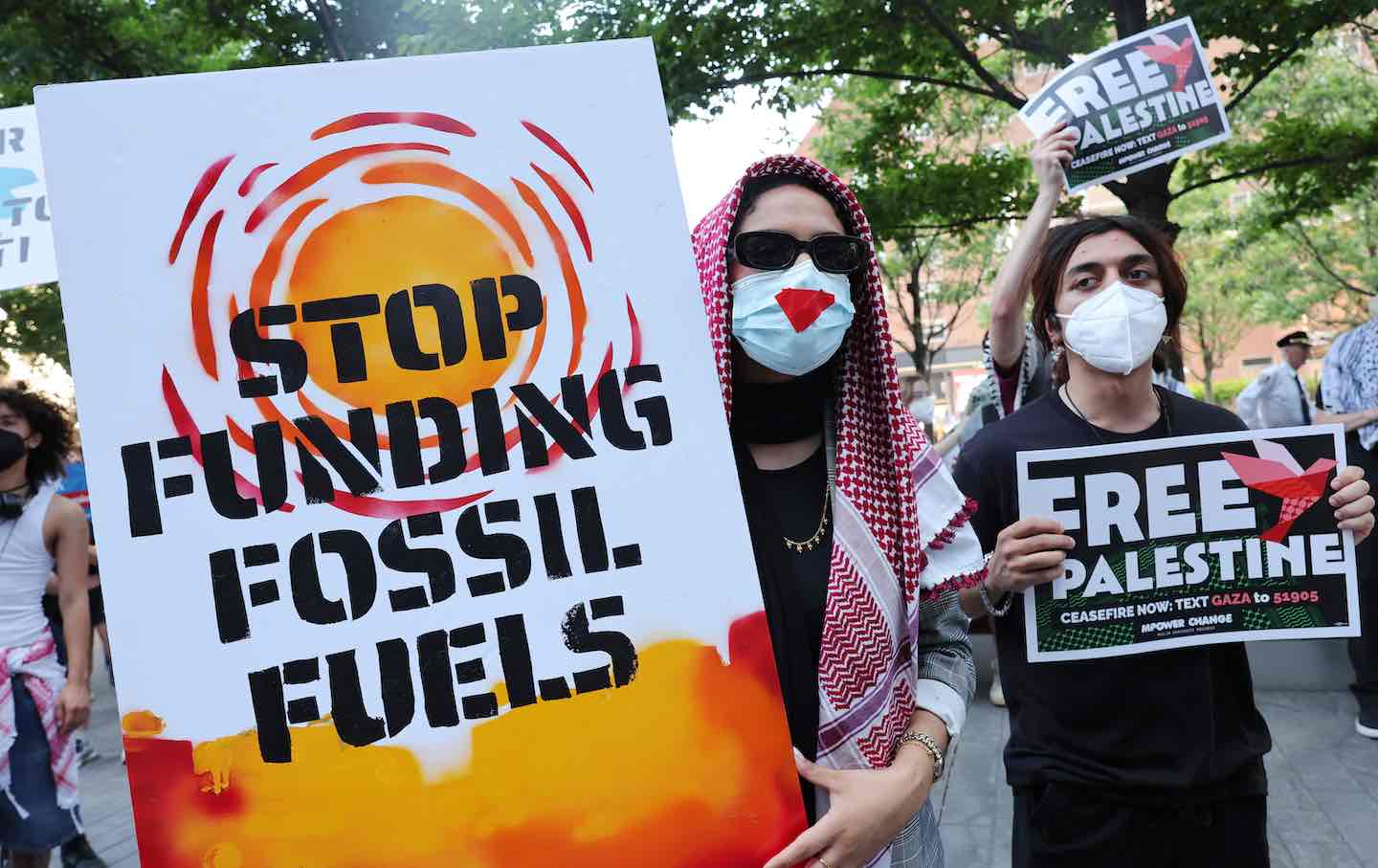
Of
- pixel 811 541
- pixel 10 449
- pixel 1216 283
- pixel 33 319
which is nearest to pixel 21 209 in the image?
pixel 10 449

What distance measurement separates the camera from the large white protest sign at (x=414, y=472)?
3.81ft

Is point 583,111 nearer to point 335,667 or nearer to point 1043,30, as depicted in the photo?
point 335,667

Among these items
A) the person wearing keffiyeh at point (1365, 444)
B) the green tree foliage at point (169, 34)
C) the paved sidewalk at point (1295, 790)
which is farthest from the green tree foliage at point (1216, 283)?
the green tree foliage at point (169, 34)

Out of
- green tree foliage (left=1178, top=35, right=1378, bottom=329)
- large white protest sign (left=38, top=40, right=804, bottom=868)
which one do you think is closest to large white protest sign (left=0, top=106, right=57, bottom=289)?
large white protest sign (left=38, top=40, right=804, bottom=868)

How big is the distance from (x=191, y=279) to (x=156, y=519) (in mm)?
280

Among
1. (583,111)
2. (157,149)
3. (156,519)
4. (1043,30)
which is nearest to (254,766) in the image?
(156,519)

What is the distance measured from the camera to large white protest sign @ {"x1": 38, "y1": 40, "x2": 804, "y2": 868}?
3.81 feet

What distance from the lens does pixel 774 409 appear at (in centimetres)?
164

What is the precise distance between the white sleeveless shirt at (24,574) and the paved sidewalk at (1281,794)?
1340 mm

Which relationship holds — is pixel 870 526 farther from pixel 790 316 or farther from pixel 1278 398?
pixel 1278 398

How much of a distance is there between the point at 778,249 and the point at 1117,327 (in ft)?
3.05

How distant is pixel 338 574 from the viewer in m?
1.20

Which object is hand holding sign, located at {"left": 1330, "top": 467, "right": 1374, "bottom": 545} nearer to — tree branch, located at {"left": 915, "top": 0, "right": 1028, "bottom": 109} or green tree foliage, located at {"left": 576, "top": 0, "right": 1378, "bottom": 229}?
green tree foliage, located at {"left": 576, "top": 0, "right": 1378, "bottom": 229}

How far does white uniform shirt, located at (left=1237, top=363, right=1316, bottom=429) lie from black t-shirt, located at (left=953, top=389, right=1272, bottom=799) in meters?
5.67
